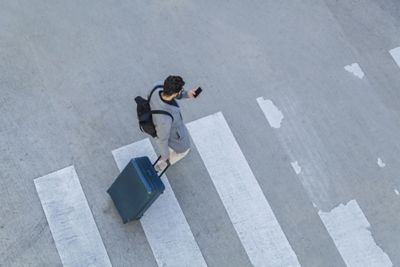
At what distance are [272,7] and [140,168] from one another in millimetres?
4125

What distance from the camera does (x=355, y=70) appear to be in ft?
27.2

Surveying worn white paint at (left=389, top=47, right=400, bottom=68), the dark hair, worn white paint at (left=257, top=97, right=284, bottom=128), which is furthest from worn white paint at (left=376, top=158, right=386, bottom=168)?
the dark hair

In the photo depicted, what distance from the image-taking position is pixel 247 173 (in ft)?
24.0

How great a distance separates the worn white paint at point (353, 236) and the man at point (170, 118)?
2.32 m

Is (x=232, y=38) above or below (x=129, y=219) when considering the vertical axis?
above

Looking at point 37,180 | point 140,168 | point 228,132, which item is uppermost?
point 140,168

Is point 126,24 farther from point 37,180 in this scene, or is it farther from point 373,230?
point 373,230

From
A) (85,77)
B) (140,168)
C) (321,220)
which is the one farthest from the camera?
(85,77)

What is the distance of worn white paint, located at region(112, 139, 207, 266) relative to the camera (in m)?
6.66

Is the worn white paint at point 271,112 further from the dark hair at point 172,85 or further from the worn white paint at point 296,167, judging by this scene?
the dark hair at point 172,85

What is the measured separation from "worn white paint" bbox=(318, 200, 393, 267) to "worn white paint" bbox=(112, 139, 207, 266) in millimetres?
1883

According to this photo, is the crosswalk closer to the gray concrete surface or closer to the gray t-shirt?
the gray concrete surface

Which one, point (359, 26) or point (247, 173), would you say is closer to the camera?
point (247, 173)

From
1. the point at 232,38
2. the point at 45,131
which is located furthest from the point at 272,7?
the point at 45,131
